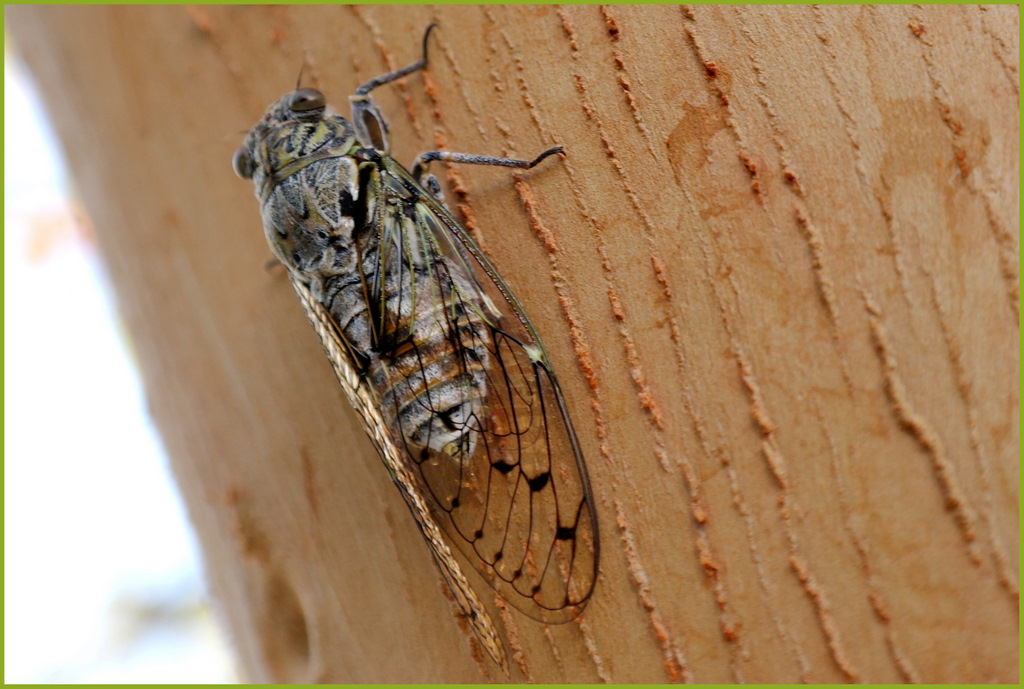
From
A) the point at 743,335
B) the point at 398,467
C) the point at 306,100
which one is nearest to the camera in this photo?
the point at 743,335

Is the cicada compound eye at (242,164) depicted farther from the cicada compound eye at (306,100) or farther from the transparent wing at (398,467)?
the transparent wing at (398,467)

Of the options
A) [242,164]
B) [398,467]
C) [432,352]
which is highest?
[242,164]

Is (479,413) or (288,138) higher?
(288,138)

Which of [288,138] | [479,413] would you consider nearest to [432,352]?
[479,413]

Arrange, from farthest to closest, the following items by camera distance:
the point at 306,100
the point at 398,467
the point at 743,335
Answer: the point at 306,100, the point at 398,467, the point at 743,335

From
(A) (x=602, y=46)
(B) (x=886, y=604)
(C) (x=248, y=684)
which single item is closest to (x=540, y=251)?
(A) (x=602, y=46)

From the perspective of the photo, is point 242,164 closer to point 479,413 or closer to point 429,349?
point 429,349

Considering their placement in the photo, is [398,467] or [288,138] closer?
[398,467]

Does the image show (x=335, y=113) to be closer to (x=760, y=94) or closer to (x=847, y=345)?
(x=760, y=94)
